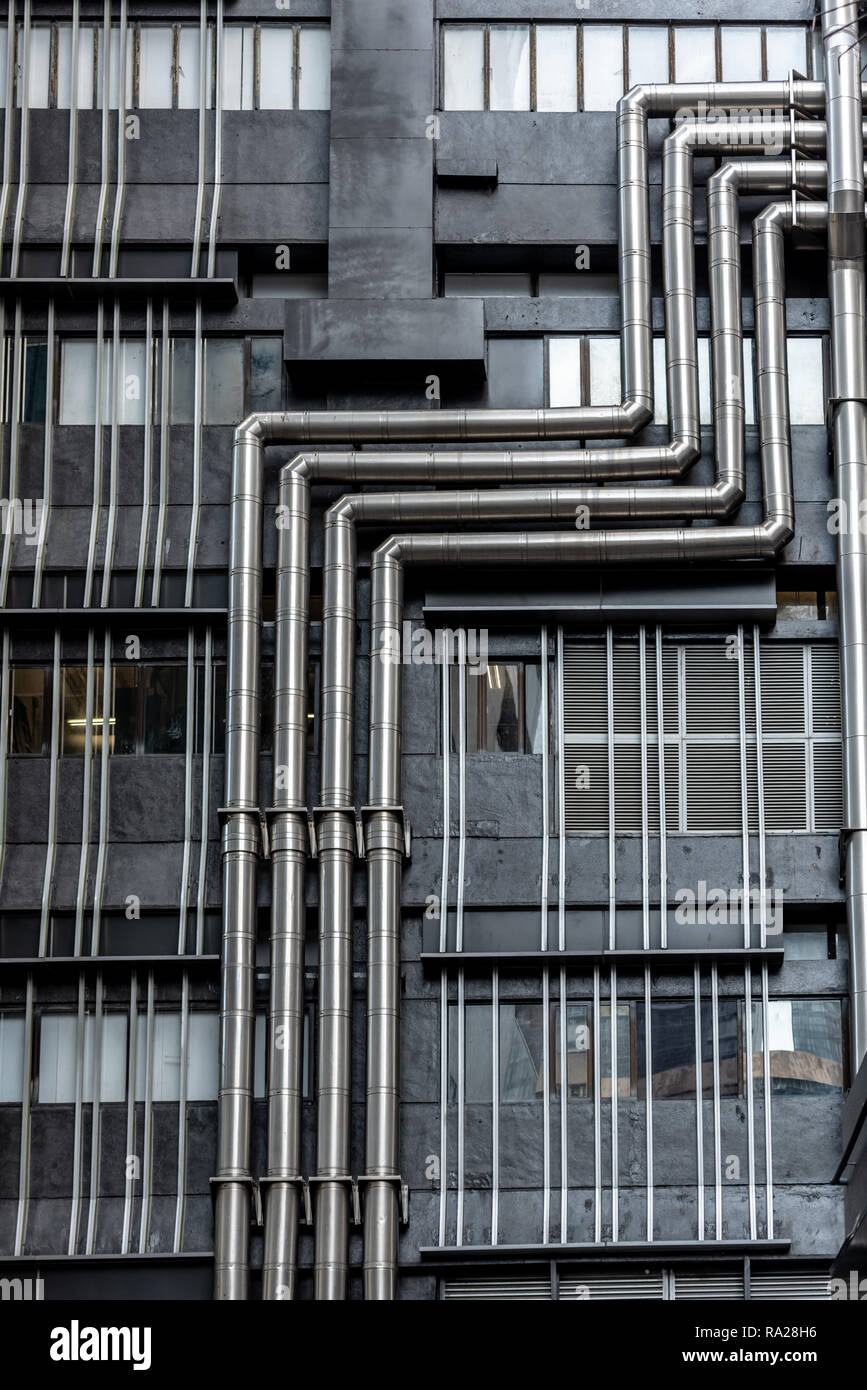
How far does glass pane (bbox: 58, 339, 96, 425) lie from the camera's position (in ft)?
114

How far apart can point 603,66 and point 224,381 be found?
834cm

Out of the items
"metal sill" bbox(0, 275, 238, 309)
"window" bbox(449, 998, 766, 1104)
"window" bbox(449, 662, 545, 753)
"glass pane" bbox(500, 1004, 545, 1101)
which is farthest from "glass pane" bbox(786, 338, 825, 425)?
"glass pane" bbox(500, 1004, 545, 1101)

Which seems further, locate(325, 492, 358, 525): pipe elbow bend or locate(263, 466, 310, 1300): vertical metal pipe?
locate(325, 492, 358, 525): pipe elbow bend

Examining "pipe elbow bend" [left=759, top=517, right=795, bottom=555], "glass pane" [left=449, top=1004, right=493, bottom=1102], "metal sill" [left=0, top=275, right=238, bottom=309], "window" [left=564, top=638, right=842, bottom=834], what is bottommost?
"glass pane" [left=449, top=1004, right=493, bottom=1102]

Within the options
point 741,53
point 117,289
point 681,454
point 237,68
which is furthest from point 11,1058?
point 741,53

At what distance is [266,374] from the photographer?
3469cm

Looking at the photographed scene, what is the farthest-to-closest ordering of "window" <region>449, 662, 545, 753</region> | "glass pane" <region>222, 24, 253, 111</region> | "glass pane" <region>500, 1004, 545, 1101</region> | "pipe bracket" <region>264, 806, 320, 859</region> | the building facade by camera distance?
"glass pane" <region>222, 24, 253, 111</region>, "window" <region>449, 662, 545, 753</region>, "pipe bracket" <region>264, 806, 320, 859</region>, "glass pane" <region>500, 1004, 545, 1101</region>, the building facade

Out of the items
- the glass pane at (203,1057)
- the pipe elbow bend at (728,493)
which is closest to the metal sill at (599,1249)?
the glass pane at (203,1057)

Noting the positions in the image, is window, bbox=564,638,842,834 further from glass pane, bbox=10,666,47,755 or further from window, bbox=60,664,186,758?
glass pane, bbox=10,666,47,755

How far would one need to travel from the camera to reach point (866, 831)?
31.6 m

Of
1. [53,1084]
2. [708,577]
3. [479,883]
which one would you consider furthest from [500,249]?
[53,1084]

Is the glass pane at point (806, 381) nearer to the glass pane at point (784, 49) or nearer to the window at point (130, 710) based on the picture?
the glass pane at point (784, 49)

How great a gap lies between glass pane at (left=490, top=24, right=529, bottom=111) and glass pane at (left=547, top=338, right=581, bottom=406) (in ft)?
14.4

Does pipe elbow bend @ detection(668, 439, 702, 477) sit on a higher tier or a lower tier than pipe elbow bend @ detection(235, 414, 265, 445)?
lower
